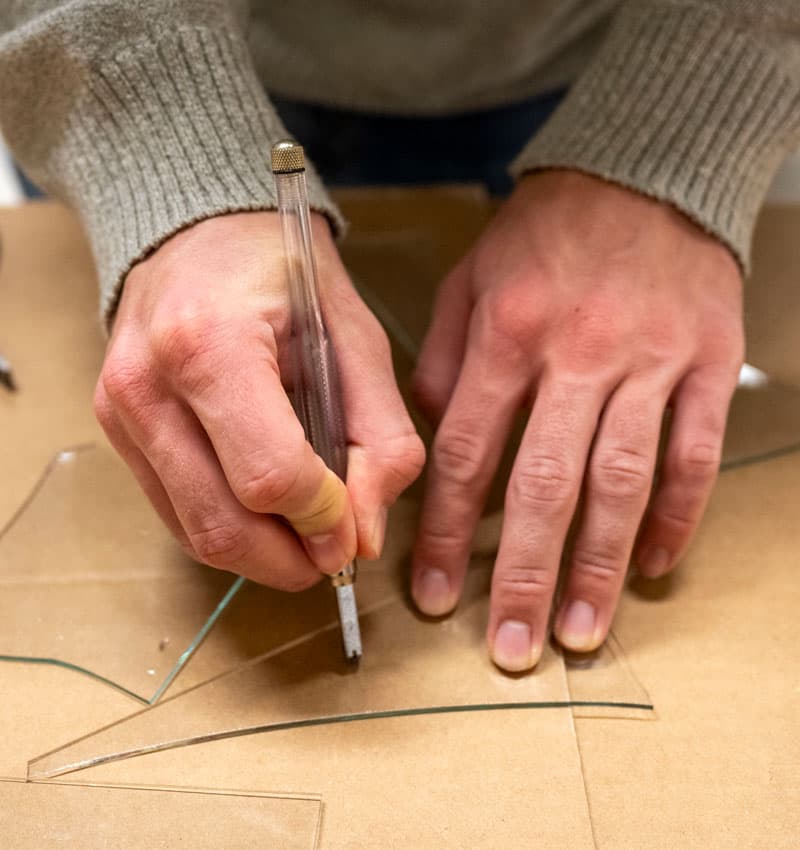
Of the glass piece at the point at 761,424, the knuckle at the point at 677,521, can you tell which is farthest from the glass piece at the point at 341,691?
the glass piece at the point at 761,424

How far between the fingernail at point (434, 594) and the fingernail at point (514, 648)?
40 mm

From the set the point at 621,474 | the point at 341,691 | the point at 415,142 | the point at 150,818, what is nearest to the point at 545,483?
the point at 621,474

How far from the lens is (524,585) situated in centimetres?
51

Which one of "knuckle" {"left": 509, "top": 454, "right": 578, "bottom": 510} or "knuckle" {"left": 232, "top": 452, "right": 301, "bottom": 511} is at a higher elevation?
"knuckle" {"left": 232, "top": 452, "right": 301, "bottom": 511}

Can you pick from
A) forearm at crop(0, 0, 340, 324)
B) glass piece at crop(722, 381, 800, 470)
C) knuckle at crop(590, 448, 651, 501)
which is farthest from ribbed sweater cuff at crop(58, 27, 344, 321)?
glass piece at crop(722, 381, 800, 470)

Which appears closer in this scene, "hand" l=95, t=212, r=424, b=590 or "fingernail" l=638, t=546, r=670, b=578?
"hand" l=95, t=212, r=424, b=590

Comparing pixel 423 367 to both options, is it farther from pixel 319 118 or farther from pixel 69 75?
pixel 319 118

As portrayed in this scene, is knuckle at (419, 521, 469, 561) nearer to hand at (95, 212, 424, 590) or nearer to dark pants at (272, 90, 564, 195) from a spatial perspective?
hand at (95, 212, 424, 590)

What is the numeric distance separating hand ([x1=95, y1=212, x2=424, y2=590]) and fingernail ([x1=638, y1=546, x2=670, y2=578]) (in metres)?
0.19

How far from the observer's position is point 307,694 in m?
0.49

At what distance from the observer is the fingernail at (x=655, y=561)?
1.80ft

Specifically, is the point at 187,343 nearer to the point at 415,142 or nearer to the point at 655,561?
the point at 655,561

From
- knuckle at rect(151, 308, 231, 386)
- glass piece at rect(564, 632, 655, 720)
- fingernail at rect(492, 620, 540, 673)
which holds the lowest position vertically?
glass piece at rect(564, 632, 655, 720)

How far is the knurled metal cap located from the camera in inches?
16.2
